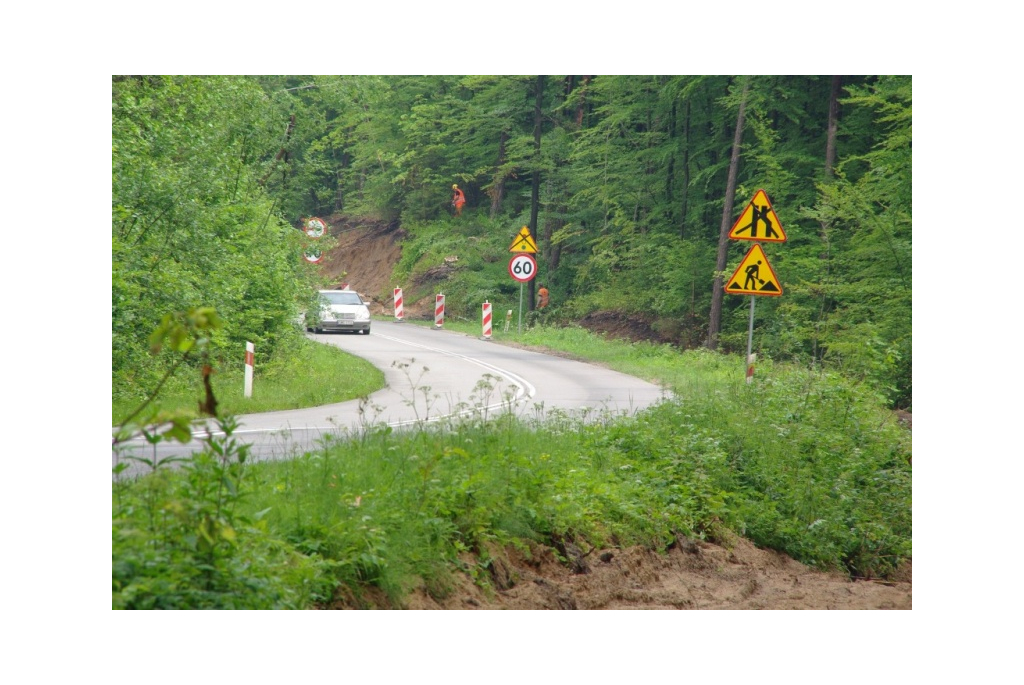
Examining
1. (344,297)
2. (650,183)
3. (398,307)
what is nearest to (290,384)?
(650,183)

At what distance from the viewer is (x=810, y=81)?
24984 mm

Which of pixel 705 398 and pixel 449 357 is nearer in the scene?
pixel 705 398

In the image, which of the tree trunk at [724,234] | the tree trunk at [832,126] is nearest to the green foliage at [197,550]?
the tree trunk at [724,234]

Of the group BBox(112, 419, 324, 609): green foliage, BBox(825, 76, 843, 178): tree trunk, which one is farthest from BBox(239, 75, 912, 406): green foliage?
BBox(112, 419, 324, 609): green foliage

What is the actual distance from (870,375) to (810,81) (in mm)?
11431

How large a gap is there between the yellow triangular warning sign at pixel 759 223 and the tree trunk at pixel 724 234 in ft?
40.1

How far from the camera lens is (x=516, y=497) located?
8242 mm

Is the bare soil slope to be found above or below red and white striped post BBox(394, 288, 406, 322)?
below

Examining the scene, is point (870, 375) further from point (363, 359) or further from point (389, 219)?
point (389, 219)

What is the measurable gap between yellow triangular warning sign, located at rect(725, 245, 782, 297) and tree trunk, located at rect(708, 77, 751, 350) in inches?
474

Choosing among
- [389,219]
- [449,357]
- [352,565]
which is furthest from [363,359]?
[389,219]

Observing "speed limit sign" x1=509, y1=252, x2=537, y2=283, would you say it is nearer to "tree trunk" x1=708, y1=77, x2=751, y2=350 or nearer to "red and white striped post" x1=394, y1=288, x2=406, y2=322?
"tree trunk" x1=708, y1=77, x2=751, y2=350

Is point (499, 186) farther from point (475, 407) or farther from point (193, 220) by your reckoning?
point (193, 220)

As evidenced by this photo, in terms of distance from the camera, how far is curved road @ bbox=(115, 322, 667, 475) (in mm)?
10062
